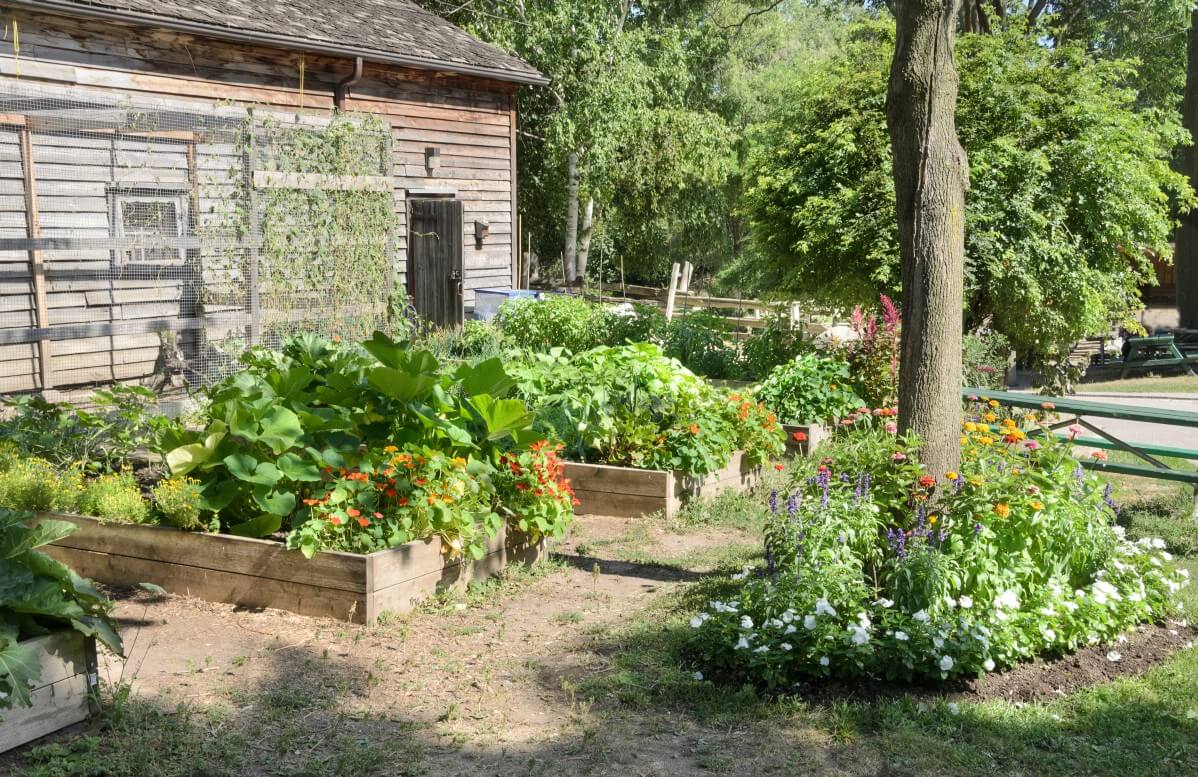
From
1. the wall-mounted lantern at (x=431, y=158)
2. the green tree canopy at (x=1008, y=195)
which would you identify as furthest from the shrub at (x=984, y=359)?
the wall-mounted lantern at (x=431, y=158)

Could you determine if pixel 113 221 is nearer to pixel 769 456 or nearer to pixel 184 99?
pixel 184 99

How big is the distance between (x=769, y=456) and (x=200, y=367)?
6.24m

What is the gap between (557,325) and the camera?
42.0 ft

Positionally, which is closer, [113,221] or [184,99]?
[113,221]

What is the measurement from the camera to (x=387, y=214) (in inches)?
489

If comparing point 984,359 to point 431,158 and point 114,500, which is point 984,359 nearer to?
point 114,500

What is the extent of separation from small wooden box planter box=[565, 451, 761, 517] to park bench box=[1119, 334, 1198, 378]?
45.3 ft

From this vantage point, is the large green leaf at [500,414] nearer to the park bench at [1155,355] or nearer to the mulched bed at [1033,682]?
the mulched bed at [1033,682]

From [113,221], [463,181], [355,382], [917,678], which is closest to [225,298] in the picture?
[113,221]

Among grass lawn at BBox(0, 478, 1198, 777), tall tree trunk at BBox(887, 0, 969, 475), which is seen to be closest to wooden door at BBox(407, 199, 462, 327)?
grass lawn at BBox(0, 478, 1198, 777)

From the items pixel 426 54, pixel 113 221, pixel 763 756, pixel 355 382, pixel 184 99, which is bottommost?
pixel 763 756

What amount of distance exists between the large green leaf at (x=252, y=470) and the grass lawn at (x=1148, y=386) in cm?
1405

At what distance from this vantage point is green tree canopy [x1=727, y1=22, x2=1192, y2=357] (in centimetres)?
1125

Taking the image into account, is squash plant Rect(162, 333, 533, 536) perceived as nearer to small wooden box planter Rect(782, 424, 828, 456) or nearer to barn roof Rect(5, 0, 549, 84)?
small wooden box planter Rect(782, 424, 828, 456)
